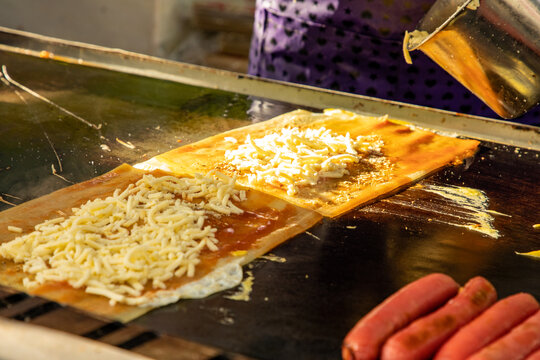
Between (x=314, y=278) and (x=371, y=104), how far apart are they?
77.4 inches

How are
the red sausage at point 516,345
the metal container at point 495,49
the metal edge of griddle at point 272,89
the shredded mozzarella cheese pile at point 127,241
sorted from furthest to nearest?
1. the metal edge of griddle at point 272,89
2. the metal container at point 495,49
3. the shredded mozzarella cheese pile at point 127,241
4. the red sausage at point 516,345

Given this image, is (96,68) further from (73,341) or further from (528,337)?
(528,337)

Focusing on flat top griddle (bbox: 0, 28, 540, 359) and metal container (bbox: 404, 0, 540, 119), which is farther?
metal container (bbox: 404, 0, 540, 119)

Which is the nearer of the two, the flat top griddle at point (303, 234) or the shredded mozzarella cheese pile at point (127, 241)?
the flat top griddle at point (303, 234)

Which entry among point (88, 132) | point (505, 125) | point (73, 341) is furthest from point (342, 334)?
point (505, 125)

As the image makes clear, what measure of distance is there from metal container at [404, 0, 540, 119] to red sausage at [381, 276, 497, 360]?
118 centimetres

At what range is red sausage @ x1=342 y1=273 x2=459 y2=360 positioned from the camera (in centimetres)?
161

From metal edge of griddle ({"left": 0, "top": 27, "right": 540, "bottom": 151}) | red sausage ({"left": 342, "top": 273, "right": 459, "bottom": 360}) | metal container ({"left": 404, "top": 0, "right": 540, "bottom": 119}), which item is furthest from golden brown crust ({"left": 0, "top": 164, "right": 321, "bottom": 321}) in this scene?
metal edge of griddle ({"left": 0, "top": 27, "right": 540, "bottom": 151})

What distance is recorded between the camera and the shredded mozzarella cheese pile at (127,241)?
2023mm

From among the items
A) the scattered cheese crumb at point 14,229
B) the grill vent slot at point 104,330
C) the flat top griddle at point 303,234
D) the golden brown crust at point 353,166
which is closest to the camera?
the grill vent slot at point 104,330

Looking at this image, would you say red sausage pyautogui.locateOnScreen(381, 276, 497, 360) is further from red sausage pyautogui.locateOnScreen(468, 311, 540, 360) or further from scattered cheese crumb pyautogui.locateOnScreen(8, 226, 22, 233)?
scattered cheese crumb pyautogui.locateOnScreen(8, 226, 22, 233)

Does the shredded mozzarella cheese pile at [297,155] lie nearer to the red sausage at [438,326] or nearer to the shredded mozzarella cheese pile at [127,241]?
the shredded mozzarella cheese pile at [127,241]

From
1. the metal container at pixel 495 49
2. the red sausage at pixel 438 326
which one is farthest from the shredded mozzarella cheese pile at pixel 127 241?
the metal container at pixel 495 49

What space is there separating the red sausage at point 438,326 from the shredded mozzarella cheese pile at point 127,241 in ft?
2.52
